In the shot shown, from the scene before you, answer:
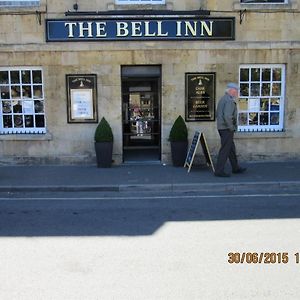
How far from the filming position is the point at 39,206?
7602 mm

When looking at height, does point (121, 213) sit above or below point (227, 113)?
below

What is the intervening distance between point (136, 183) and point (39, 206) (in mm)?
2227

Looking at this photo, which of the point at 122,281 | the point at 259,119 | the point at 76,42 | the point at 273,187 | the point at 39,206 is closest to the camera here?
the point at 122,281

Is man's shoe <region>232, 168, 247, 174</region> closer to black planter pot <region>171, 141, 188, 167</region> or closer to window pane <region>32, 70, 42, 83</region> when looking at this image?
black planter pot <region>171, 141, 188, 167</region>

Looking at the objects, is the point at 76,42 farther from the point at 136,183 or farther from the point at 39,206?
A: the point at 39,206

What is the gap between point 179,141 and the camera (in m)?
10.9

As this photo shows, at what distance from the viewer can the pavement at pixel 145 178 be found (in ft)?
28.9

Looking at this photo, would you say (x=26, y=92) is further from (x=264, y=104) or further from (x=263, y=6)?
(x=263, y=6)

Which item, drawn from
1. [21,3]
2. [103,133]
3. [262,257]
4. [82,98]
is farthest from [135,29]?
[262,257]

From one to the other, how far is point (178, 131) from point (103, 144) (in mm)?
1961

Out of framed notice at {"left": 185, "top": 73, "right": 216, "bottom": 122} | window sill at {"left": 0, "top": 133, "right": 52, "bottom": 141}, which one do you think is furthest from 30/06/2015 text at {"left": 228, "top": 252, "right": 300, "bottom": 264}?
window sill at {"left": 0, "top": 133, "right": 52, "bottom": 141}

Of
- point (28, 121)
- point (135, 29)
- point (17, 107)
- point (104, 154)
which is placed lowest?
point (104, 154)

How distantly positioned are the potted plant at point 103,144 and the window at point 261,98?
367 centimetres

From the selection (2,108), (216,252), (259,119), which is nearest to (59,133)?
(2,108)
